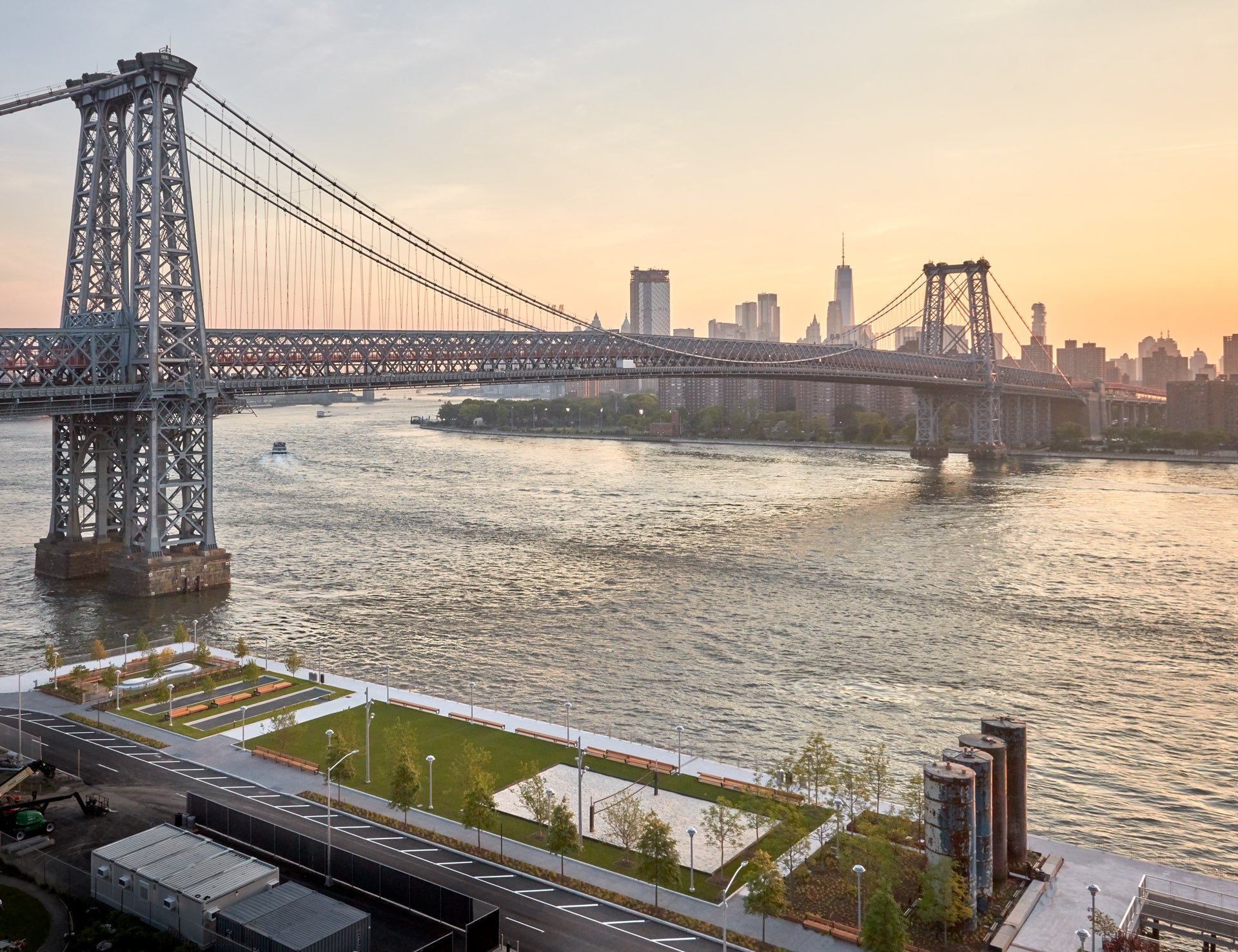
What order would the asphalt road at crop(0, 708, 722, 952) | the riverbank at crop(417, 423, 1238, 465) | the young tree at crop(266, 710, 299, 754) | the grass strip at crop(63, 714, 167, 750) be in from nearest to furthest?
the asphalt road at crop(0, 708, 722, 952) < the young tree at crop(266, 710, 299, 754) < the grass strip at crop(63, 714, 167, 750) < the riverbank at crop(417, 423, 1238, 465)

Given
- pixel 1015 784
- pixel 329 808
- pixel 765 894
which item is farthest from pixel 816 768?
pixel 329 808

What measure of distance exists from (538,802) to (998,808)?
9.24m

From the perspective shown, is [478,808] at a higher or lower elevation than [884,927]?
higher

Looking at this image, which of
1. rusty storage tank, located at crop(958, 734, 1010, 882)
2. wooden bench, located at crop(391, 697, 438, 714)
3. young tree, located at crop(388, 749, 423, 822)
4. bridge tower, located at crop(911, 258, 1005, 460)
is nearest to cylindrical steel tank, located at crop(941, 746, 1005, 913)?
rusty storage tank, located at crop(958, 734, 1010, 882)

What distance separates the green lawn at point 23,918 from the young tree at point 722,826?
1228 centimetres

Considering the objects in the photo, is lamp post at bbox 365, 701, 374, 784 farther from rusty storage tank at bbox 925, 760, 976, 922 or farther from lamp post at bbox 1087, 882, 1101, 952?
lamp post at bbox 1087, 882, 1101, 952

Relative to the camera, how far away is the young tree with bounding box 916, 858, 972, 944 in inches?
699

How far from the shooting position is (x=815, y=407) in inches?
7515

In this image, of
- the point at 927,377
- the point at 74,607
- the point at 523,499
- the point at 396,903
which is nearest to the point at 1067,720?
the point at 396,903

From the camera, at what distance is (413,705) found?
30.4 meters

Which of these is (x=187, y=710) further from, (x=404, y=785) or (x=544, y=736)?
(x=404, y=785)

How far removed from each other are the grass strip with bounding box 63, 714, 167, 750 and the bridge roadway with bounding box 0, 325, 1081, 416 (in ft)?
54.8

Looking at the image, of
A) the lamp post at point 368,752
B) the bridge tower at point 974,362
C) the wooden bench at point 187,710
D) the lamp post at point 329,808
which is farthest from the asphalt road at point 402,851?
the bridge tower at point 974,362

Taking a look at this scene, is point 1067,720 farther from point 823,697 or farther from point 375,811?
point 375,811
